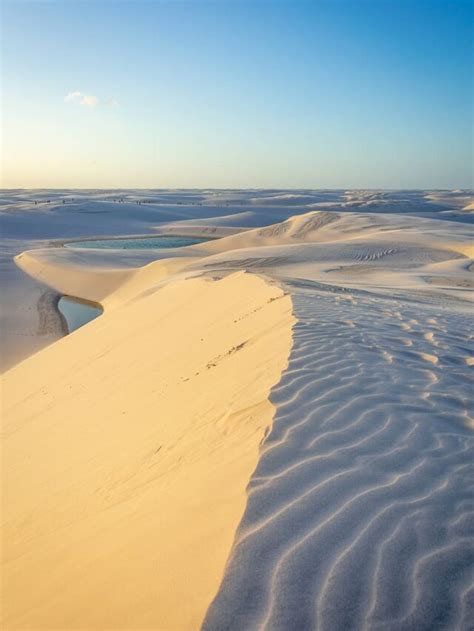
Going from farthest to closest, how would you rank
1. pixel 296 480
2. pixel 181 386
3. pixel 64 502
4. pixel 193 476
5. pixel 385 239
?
pixel 385 239 < pixel 181 386 < pixel 64 502 < pixel 193 476 < pixel 296 480

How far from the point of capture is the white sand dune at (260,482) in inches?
78.3

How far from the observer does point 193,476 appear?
10.2ft

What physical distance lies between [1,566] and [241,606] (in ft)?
6.94

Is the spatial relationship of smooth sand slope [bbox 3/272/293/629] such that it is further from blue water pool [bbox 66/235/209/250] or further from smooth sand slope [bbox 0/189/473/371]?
blue water pool [bbox 66/235/209/250]

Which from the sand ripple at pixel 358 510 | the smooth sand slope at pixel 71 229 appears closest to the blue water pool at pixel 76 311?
the smooth sand slope at pixel 71 229

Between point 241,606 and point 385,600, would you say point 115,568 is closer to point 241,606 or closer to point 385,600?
point 241,606

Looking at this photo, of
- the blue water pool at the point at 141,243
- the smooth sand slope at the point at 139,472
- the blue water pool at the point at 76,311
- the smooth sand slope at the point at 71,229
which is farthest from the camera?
the blue water pool at the point at 141,243

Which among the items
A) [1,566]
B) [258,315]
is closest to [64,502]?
[1,566]

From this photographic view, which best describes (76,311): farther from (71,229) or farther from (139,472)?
(71,229)

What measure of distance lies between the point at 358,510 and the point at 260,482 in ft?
1.66

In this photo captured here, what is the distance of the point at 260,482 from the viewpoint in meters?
2.64

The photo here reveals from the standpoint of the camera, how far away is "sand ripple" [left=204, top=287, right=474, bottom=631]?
1.90m

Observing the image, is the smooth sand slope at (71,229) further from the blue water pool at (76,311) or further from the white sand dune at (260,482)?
the white sand dune at (260,482)

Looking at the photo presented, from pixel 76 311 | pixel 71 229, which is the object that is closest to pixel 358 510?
pixel 76 311
